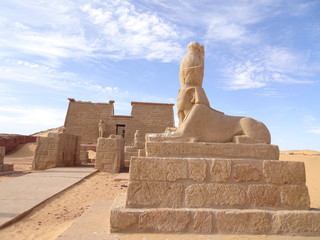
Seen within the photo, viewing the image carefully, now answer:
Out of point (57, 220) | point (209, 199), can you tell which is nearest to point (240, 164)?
point (209, 199)

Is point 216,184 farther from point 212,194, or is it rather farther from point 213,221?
point 213,221

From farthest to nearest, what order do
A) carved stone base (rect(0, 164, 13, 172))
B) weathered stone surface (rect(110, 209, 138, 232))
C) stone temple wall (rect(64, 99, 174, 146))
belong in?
stone temple wall (rect(64, 99, 174, 146))
carved stone base (rect(0, 164, 13, 172))
weathered stone surface (rect(110, 209, 138, 232))

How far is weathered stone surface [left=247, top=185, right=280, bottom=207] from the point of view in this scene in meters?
3.18

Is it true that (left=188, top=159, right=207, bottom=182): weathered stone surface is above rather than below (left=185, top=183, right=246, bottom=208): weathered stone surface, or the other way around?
above

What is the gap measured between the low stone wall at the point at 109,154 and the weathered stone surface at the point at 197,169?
7372 millimetres

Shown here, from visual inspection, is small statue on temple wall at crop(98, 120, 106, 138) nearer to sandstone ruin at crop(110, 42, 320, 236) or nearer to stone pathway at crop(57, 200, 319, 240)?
sandstone ruin at crop(110, 42, 320, 236)

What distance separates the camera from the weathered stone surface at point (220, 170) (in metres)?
3.20

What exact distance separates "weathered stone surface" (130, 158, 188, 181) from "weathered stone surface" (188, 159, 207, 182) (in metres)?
0.06

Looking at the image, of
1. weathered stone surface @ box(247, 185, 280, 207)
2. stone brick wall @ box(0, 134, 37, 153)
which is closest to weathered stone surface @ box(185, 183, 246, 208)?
weathered stone surface @ box(247, 185, 280, 207)

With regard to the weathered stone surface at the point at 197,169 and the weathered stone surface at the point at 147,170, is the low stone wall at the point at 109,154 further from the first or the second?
the weathered stone surface at the point at 197,169

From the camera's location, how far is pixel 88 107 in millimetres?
24562

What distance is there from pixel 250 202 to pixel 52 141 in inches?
365

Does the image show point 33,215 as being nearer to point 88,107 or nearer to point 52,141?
point 52,141

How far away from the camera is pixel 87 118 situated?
24125 mm
